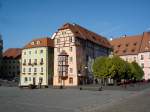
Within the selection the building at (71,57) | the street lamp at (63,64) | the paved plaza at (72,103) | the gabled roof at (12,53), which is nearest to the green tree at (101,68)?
the building at (71,57)

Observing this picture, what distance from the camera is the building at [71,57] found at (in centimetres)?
7162

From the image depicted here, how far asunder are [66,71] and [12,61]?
184ft

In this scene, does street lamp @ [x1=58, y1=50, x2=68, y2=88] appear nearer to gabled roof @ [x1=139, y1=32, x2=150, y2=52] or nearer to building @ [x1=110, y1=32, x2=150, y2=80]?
building @ [x1=110, y1=32, x2=150, y2=80]

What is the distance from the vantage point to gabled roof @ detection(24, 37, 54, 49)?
79113 mm

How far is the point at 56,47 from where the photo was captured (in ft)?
247

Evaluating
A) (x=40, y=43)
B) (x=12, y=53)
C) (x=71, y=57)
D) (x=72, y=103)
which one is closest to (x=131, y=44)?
(x=71, y=57)

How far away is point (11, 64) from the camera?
12362cm

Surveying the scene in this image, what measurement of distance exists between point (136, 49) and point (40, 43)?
1394 inches

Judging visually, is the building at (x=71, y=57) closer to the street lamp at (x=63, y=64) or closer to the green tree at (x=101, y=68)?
the street lamp at (x=63, y=64)

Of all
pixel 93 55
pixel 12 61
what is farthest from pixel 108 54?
pixel 12 61

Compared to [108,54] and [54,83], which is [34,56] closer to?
[54,83]

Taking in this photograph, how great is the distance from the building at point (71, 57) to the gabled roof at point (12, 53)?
5140cm

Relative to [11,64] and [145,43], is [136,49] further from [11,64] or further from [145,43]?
[11,64]

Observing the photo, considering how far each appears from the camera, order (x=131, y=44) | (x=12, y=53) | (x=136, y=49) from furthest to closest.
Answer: (x=12, y=53), (x=131, y=44), (x=136, y=49)
